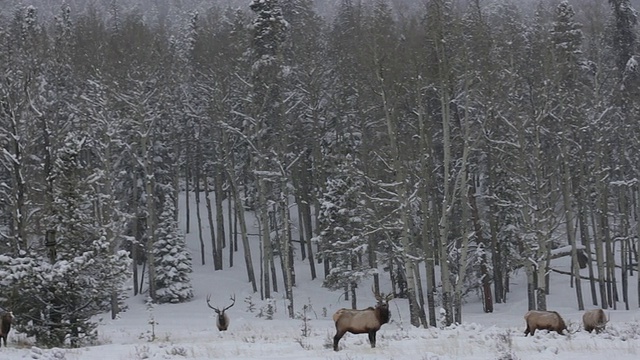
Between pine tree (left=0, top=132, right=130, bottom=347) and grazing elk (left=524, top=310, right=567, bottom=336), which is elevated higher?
pine tree (left=0, top=132, right=130, bottom=347)

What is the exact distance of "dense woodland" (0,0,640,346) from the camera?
60.5 ft

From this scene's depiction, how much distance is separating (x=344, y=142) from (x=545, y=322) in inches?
808

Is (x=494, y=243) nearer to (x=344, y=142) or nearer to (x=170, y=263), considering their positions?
(x=344, y=142)

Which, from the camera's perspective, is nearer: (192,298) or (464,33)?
(464,33)

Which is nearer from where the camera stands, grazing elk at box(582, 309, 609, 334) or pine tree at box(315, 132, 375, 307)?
grazing elk at box(582, 309, 609, 334)

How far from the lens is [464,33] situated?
2294 cm

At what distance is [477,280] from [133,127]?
64.6 feet

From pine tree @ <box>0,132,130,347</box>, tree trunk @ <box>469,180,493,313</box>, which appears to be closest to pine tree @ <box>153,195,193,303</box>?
tree trunk @ <box>469,180,493,313</box>

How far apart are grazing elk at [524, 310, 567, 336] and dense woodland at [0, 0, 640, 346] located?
6529mm

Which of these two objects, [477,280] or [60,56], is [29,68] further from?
[477,280]

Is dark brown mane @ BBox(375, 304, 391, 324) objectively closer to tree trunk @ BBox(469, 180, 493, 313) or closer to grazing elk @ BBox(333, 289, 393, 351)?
grazing elk @ BBox(333, 289, 393, 351)

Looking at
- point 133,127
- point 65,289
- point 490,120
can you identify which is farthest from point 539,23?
point 65,289

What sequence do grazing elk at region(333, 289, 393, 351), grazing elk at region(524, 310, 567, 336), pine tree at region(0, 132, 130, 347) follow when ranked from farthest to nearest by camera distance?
pine tree at region(0, 132, 130, 347)
grazing elk at region(524, 310, 567, 336)
grazing elk at region(333, 289, 393, 351)

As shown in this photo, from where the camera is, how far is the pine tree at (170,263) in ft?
112
